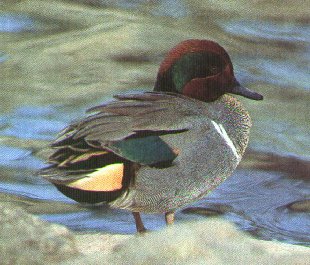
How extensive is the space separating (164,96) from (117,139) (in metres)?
0.35

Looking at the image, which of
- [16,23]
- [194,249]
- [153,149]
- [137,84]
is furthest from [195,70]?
[16,23]

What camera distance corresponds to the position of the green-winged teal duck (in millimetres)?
4941

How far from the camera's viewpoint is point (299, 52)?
8.98 metres

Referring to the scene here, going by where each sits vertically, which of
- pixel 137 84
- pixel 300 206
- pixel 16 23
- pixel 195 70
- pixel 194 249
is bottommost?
pixel 16 23

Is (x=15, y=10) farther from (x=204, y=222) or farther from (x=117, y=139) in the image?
(x=204, y=222)

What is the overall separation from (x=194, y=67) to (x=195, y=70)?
0.5 inches

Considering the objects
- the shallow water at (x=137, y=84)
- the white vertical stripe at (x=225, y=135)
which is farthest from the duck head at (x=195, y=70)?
the shallow water at (x=137, y=84)

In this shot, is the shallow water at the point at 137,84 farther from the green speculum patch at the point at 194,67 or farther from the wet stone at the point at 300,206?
the green speculum patch at the point at 194,67

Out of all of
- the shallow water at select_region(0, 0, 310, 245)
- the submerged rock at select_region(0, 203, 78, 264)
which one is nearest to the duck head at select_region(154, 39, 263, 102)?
the shallow water at select_region(0, 0, 310, 245)

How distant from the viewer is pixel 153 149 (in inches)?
197

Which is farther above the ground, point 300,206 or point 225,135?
point 225,135

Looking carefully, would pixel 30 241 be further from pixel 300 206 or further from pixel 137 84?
pixel 137 84

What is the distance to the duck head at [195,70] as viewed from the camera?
209 inches

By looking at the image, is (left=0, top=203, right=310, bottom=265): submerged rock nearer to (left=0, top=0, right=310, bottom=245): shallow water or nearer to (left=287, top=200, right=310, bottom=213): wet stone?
(left=0, top=0, right=310, bottom=245): shallow water
